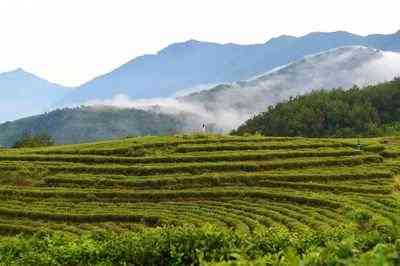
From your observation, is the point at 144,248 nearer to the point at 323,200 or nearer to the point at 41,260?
the point at 41,260

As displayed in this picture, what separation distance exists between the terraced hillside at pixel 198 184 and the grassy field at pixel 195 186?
0.27ft

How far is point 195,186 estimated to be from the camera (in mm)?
50500

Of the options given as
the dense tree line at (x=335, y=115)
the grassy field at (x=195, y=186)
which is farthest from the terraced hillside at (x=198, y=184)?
the dense tree line at (x=335, y=115)

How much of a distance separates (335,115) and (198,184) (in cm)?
10249

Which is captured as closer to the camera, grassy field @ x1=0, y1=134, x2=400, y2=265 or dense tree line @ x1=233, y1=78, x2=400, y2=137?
grassy field @ x1=0, y1=134, x2=400, y2=265

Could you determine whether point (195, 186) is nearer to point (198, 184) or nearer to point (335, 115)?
point (198, 184)

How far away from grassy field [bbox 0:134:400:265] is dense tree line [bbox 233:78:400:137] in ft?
245

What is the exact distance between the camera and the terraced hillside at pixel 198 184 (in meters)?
40.3

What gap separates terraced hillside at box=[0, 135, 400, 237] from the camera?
1588 inches

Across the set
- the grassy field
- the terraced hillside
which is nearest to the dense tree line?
the grassy field

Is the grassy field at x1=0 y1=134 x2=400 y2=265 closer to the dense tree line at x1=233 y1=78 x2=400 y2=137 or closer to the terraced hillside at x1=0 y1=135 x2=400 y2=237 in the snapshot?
the terraced hillside at x1=0 y1=135 x2=400 y2=237

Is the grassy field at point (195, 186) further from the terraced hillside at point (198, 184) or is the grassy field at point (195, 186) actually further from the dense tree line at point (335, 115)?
the dense tree line at point (335, 115)

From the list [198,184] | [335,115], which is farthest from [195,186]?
[335,115]

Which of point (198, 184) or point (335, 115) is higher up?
point (335, 115)
